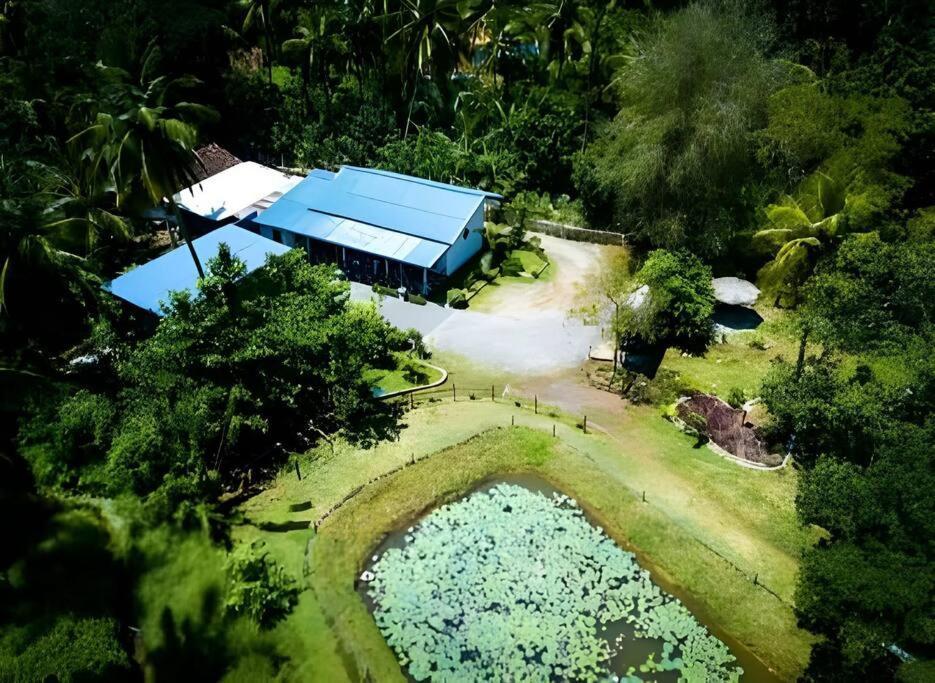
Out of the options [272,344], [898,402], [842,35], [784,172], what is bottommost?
[272,344]

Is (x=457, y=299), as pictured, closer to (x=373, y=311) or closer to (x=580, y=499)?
(x=373, y=311)

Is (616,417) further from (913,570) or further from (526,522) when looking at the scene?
(913,570)

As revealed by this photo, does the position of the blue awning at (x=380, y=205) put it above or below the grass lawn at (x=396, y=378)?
above

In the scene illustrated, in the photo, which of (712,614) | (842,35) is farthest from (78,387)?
(842,35)

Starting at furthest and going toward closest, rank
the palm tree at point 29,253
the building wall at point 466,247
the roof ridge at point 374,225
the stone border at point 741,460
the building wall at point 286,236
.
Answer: the building wall at point 286,236 → the building wall at point 466,247 → the roof ridge at point 374,225 → the palm tree at point 29,253 → the stone border at point 741,460

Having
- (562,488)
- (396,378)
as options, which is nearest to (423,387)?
(396,378)

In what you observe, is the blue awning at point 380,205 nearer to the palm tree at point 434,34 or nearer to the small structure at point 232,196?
the small structure at point 232,196

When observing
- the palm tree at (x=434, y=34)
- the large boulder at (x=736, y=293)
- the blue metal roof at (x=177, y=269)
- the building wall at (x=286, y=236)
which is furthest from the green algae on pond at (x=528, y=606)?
the palm tree at (x=434, y=34)
